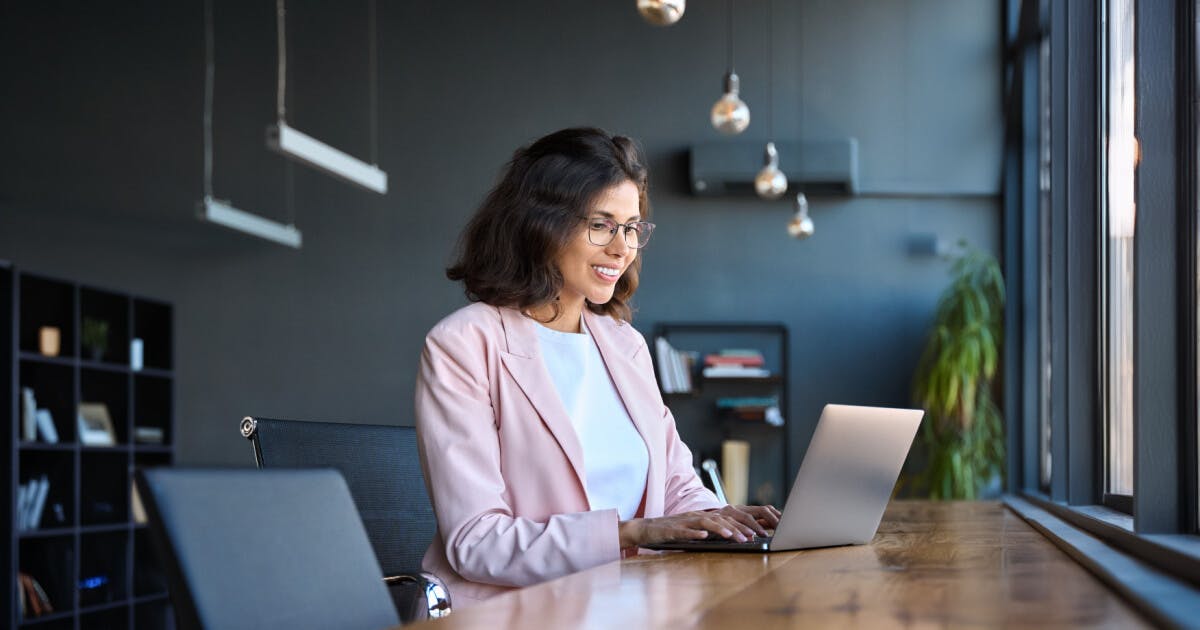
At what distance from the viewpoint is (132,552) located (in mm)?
6977

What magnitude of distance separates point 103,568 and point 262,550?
628 cm

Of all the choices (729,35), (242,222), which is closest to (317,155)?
(242,222)

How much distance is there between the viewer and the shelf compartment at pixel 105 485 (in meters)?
6.84

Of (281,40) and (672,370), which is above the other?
(281,40)

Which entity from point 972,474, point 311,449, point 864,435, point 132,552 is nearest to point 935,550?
point 864,435

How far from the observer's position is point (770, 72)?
26.6 feet

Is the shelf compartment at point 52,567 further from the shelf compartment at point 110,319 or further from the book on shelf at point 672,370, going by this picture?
the book on shelf at point 672,370

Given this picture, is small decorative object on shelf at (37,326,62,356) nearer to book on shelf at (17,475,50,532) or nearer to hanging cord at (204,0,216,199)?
book on shelf at (17,475,50,532)

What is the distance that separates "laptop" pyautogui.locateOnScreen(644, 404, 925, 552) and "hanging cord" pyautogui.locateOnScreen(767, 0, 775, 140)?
6.18 metres

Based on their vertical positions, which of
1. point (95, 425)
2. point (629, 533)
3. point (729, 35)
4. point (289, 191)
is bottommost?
point (95, 425)

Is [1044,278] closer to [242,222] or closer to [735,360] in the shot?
[735,360]

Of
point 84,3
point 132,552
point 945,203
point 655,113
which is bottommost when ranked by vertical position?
point 132,552

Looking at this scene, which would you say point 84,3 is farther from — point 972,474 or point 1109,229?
point 1109,229

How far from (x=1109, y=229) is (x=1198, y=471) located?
4.87ft
